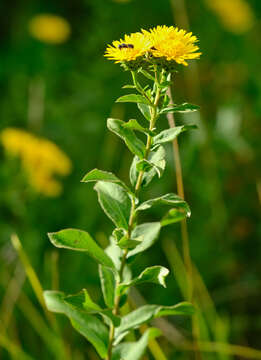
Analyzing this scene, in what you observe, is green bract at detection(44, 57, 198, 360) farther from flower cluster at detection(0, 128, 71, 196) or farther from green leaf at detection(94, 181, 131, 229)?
flower cluster at detection(0, 128, 71, 196)

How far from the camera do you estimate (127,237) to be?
76cm

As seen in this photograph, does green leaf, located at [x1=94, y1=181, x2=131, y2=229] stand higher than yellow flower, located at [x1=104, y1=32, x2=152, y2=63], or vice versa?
yellow flower, located at [x1=104, y1=32, x2=152, y2=63]

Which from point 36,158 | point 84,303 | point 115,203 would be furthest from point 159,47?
point 36,158

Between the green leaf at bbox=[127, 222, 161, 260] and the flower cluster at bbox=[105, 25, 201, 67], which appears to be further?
the green leaf at bbox=[127, 222, 161, 260]

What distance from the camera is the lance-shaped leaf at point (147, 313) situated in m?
0.75

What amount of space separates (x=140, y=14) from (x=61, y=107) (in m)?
0.85

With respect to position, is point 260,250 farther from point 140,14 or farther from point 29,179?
point 140,14

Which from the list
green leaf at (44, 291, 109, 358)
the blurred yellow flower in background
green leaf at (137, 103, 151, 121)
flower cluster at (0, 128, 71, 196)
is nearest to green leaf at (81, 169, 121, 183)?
green leaf at (137, 103, 151, 121)

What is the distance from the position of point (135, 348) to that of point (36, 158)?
1051mm

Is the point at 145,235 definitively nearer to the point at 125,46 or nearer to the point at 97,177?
the point at 97,177

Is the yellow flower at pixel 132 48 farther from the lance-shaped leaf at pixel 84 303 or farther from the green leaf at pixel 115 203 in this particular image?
the lance-shaped leaf at pixel 84 303

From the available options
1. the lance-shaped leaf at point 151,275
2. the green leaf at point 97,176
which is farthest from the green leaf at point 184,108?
the lance-shaped leaf at point 151,275

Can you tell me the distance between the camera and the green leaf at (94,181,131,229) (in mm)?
758

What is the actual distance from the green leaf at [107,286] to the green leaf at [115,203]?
0.36ft
